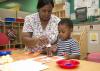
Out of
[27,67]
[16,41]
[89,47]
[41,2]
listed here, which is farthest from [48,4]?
[16,41]

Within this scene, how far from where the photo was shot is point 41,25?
2127 millimetres

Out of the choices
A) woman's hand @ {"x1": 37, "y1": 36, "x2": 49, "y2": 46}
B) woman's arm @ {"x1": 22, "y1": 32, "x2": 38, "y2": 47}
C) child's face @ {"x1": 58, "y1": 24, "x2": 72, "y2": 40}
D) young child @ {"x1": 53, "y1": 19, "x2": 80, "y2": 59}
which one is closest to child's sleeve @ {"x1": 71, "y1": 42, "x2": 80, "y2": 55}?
young child @ {"x1": 53, "y1": 19, "x2": 80, "y2": 59}

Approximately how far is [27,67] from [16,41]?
5.37 metres

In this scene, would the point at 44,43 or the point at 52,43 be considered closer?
the point at 44,43

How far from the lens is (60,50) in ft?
5.80

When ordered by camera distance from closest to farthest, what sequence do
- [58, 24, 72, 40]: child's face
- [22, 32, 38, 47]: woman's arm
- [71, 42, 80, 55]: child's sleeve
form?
[71, 42, 80, 55]: child's sleeve → [58, 24, 72, 40]: child's face → [22, 32, 38, 47]: woman's arm

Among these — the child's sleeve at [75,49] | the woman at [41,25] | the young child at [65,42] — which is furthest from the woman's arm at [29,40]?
the child's sleeve at [75,49]

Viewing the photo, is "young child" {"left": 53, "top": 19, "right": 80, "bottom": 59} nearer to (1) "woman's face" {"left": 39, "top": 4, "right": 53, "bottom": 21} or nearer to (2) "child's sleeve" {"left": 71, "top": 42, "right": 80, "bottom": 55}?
(2) "child's sleeve" {"left": 71, "top": 42, "right": 80, "bottom": 55}

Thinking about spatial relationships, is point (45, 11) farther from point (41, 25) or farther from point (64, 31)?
point (64, 31)

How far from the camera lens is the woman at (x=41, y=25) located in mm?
1964

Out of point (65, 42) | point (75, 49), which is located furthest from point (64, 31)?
point (75, 49)

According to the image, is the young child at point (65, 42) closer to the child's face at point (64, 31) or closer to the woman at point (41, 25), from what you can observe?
the child's face at point (64, 31)

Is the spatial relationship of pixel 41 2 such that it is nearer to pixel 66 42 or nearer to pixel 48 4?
pixel 48 4

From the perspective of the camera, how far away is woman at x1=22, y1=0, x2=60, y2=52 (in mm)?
1964
